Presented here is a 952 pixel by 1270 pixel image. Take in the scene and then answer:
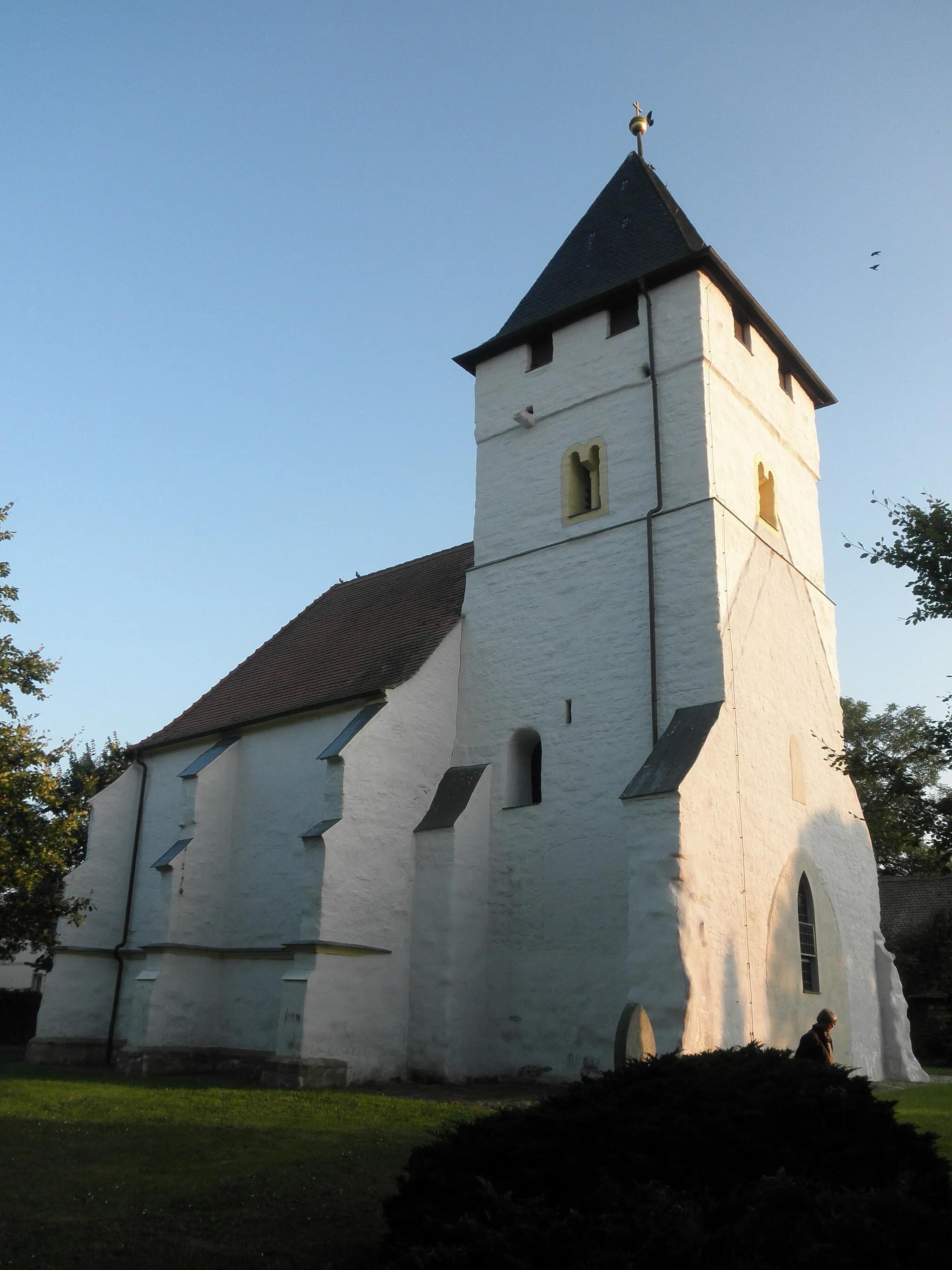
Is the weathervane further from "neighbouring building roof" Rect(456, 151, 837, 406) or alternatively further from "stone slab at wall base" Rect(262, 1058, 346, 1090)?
"stone slab at wall base" Rect(262, 1058, 346, 1090)

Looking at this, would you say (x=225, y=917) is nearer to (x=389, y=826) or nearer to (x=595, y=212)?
(x=389, y=826)

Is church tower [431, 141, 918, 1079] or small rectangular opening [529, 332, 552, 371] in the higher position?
small rectangular opening [529, 332, 552, 371]

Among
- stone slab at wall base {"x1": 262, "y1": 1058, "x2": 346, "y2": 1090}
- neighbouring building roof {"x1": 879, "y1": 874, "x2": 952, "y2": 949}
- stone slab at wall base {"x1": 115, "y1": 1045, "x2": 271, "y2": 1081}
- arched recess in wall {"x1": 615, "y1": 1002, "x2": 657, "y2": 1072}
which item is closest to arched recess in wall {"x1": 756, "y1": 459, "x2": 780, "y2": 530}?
arched recess in wall {"x1": 615, "y1": 1002, "x2": 657, "y2": 1072}

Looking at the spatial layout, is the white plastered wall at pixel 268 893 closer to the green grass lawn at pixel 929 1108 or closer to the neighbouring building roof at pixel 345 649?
the neighbouring building roof at pixel 345 649

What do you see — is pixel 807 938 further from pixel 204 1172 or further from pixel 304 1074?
pixel 204 1172

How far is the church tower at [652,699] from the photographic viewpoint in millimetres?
14695

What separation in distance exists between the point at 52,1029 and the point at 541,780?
10.5m

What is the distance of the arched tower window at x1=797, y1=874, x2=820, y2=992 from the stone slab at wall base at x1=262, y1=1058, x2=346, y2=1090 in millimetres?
7260

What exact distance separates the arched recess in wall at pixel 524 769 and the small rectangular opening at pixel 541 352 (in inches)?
299

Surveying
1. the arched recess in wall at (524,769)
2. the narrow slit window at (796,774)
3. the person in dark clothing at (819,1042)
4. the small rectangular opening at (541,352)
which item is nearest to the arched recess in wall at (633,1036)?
the person in dark clothing at (819,1042)

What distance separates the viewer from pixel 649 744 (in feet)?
52.9

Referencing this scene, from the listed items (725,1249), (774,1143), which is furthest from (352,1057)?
(725,1249)

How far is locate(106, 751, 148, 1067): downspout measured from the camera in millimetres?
20156

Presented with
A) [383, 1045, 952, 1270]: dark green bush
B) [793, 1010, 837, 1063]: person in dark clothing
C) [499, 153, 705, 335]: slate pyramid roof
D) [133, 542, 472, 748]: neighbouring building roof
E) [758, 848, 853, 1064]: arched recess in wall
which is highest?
[499, 153, 705, 335]: slate pyramid roof
